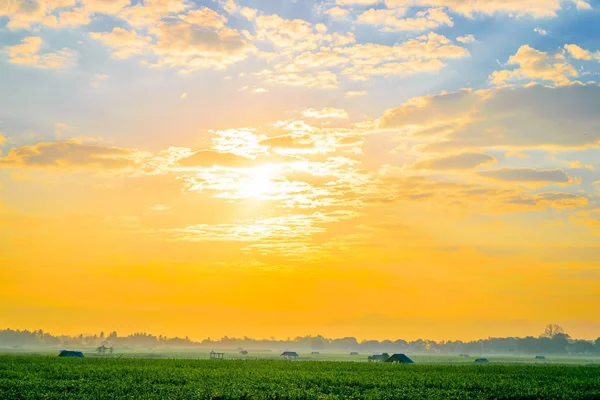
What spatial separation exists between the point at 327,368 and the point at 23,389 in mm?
41515

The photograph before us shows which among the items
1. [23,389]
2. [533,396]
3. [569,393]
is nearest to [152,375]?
[23,389]

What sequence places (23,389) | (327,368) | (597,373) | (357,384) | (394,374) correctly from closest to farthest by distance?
1. (23,389)
2. (357,384)
3. (394,374)
4. (597,373)
5. (327,368)

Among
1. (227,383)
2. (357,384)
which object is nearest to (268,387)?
(227,383)

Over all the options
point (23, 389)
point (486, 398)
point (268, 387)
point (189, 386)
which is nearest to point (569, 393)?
point (486, 398)

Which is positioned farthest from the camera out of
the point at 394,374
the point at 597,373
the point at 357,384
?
the point at 597,373

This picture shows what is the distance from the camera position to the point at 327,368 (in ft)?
254

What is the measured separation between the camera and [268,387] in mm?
51281

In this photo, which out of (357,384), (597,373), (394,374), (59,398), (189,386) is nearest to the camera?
(59,398)

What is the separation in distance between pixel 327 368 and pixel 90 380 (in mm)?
34283

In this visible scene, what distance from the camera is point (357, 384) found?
186 ft

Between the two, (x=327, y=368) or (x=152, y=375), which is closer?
(x=152, y=375)

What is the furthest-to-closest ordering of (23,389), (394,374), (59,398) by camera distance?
(394,374) < (23,389) < (59,398)

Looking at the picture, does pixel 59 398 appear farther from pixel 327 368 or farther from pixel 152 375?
pixel 327 368

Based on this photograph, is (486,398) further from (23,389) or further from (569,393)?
(23,389)
